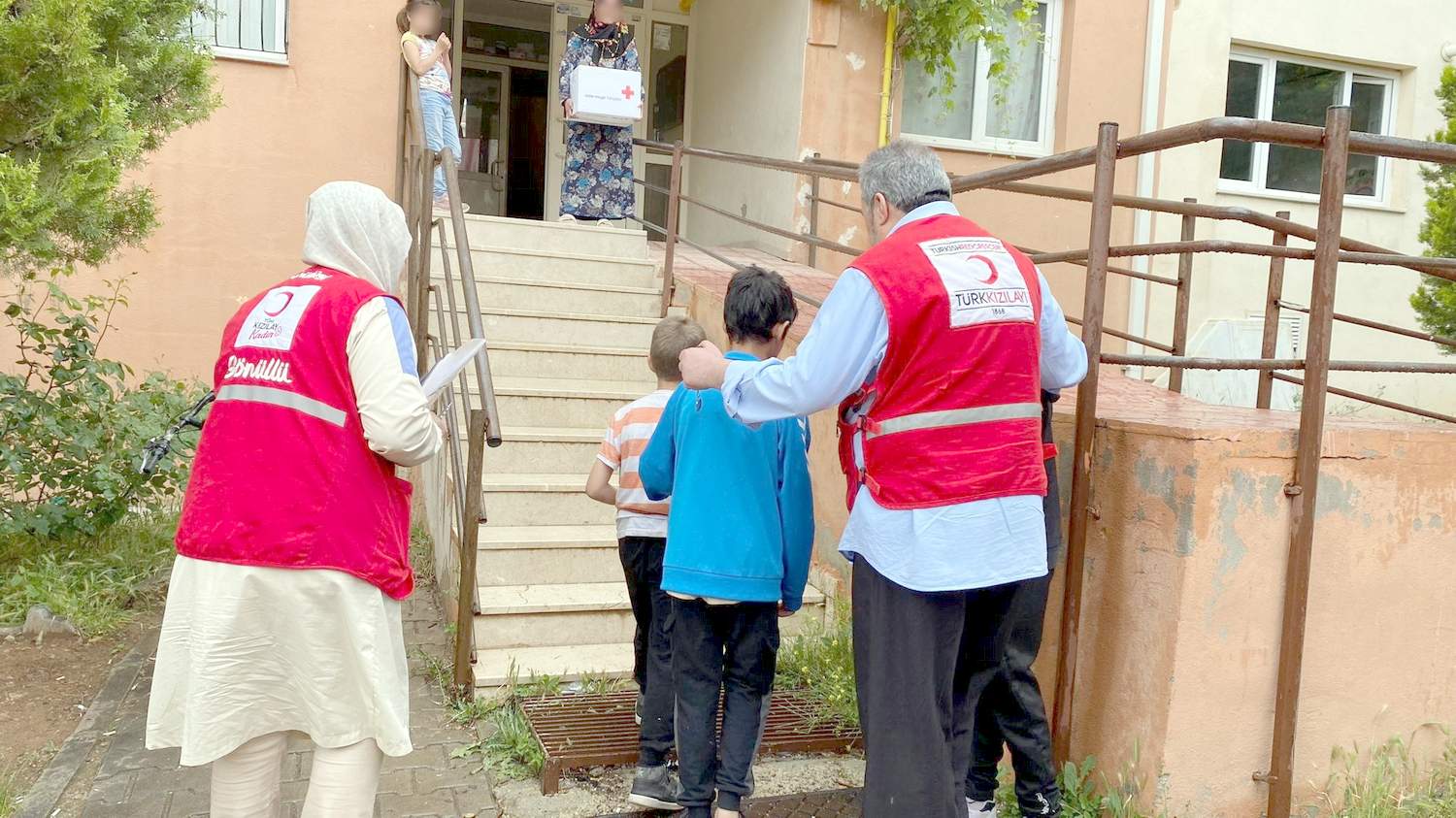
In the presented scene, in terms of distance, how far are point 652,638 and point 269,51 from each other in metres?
5.32

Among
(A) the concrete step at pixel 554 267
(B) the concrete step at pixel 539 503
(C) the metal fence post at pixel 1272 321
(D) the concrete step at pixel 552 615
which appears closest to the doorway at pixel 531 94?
(A) the concrete step at pixel 554 267

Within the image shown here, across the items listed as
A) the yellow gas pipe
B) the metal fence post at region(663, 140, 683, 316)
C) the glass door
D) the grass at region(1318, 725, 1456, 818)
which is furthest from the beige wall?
the grass at region(1318, 725, 1456, 818)

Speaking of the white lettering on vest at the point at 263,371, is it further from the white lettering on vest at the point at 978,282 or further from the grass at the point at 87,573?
the grass at the point at 87,573

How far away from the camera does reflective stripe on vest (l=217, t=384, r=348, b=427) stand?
86.9 inches

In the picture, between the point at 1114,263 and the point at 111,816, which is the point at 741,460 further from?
the point at 1114,263

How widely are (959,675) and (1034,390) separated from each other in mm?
687

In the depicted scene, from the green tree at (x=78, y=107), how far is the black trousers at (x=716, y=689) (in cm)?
264

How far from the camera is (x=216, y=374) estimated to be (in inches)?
91.0

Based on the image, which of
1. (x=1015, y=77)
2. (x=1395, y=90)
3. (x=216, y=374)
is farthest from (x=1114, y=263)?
(x=216, y=374)

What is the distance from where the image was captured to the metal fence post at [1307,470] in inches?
106

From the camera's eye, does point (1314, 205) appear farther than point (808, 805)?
Yes

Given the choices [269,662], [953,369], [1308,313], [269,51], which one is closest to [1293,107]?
[1308,313]

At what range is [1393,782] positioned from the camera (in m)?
2.96

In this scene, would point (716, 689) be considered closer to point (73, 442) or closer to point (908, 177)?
point (908, 177)
